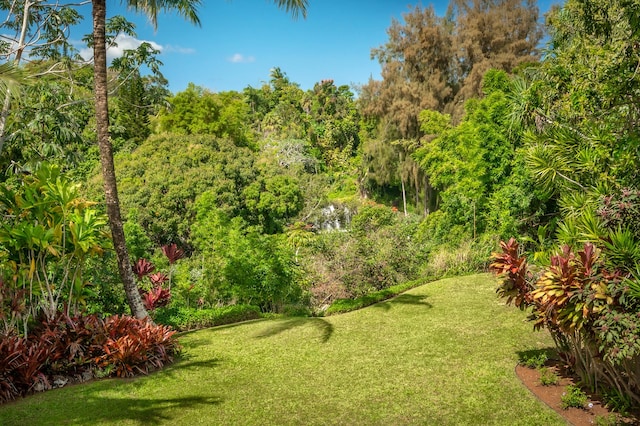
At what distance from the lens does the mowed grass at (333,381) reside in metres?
5.69

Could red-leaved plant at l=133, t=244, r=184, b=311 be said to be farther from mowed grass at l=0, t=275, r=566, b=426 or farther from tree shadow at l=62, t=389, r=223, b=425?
tree shadow at l=62, t=389, r=223, b=425

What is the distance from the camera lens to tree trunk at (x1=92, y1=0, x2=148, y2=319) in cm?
827

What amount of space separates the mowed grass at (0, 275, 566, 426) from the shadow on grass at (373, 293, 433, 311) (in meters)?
0.88

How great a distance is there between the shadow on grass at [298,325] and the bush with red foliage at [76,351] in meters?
2.32

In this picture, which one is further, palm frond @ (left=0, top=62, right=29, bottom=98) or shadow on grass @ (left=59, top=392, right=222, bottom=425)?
palm frond @ (left=0, top=62, right=29, bottom=98)

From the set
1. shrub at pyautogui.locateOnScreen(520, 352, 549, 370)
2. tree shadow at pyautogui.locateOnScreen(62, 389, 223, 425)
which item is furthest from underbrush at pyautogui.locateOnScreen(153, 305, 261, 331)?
shrub at pyautogui.locateOnScreen(520, 352, 549, 370)

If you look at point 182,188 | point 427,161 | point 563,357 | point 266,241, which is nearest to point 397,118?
point 427,161

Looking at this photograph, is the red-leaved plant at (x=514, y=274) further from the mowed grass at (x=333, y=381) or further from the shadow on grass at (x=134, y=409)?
the shadow on grass at (x=134, y=409)

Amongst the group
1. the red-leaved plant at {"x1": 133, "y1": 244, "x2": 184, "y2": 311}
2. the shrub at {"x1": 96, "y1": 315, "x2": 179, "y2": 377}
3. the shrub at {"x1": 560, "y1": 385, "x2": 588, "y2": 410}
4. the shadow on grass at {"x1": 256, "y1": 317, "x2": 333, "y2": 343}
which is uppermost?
the red-leaved plant at {"x1": 133, "y1": 244, "x2": 184, "y2": 311}

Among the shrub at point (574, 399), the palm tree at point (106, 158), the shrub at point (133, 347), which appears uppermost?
the palm tree at point (106, 158)

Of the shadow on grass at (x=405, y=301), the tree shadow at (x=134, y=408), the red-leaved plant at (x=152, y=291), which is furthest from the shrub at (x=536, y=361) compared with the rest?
the red-leaved plant at (x=152, y=291)

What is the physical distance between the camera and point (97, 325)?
7391 millimetres

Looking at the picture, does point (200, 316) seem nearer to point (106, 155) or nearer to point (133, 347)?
point (133, 347)

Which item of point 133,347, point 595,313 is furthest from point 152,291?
point 595,313
